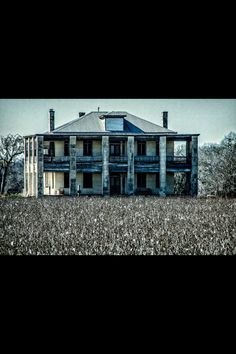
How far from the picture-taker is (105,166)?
35.4 m

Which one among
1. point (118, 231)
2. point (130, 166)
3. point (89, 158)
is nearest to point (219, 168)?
point (130, 166)

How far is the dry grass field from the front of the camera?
1098cm

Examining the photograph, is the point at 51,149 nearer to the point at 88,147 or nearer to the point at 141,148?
the point at 88,147

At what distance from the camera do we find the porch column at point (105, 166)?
35219mm

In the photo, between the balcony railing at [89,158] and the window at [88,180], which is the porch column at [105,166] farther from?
the window at [88,180]

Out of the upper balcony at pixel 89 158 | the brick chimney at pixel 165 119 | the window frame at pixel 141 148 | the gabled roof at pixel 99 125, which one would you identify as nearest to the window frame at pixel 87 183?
the upper balcony at pixel 89 158

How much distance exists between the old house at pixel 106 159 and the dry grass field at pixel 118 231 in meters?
12.8

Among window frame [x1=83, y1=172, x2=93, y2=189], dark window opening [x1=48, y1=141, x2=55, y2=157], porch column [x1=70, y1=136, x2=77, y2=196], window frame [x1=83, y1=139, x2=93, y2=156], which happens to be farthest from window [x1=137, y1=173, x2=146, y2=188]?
dark window opening [x1=48, y1=141, x2=55, y2=157]

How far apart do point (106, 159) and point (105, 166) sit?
41cm
